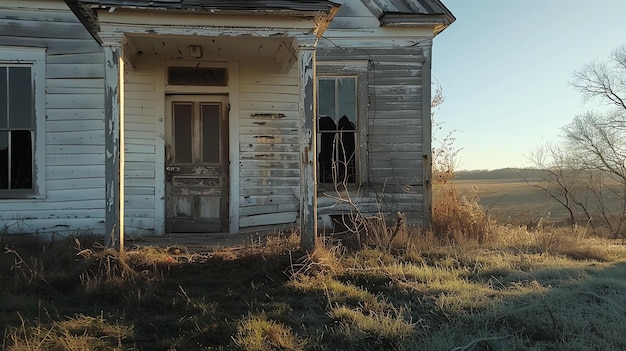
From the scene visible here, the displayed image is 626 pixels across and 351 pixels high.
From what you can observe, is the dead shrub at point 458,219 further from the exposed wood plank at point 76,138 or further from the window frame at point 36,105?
the window frame at point 36,105

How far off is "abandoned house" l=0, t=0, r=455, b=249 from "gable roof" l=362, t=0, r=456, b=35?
0.08 feet

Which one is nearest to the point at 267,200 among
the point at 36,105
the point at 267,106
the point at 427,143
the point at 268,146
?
the point at 268,146

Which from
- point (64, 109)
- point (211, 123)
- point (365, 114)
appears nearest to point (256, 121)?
point (211, 123)

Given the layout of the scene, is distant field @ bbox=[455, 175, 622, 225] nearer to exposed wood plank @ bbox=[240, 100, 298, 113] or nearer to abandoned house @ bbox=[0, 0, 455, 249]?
abandoned house @ bbox=[0, 0, 455, 249]

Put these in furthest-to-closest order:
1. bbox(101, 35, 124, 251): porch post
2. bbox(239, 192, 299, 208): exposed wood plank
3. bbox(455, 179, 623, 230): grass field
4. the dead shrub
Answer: bbox(455, 179, 623, 230): grass field, the dead shrub, bbox(239, 192, 299, 208): exposed wood plank, bbox(101, 35, 124, 251): porch post

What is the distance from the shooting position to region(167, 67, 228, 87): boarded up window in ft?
25.4

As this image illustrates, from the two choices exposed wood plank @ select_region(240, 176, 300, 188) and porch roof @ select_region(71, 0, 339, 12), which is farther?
exposed wood plank @ select_region(240, 176, 300, 188)

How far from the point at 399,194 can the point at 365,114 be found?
1.51 m

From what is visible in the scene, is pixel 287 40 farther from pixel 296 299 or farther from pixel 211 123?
pixel 296 299

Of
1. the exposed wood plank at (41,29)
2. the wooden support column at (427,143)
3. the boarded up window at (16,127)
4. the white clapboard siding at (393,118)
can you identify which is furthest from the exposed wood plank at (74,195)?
the wooden support column at (427,143)

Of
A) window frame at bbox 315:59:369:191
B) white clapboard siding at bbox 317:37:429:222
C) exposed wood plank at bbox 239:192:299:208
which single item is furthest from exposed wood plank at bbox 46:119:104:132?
white clapboard siding at bbox 317:37:429:222

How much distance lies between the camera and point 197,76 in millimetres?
7824

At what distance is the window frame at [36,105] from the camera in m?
7.26

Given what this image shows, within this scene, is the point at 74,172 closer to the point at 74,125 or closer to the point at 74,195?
the point at 74,195
